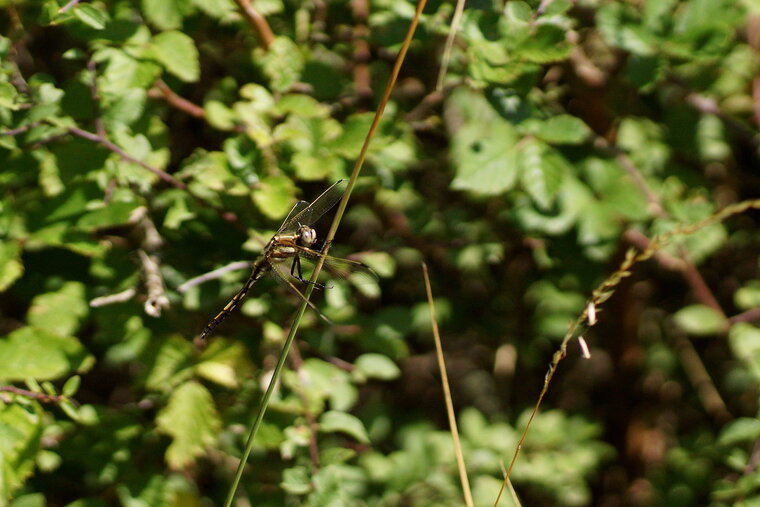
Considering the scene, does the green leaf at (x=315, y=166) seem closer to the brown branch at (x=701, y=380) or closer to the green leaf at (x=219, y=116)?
the green leaf at (x=219, y=116)

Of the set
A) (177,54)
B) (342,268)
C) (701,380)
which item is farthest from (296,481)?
(701,380)

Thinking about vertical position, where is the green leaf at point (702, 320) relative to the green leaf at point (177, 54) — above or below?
A: below

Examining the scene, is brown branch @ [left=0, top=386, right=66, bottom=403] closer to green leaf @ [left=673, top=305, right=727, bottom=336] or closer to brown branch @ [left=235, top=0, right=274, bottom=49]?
brown branch @ [left=235, top=0, right=274, bottom=49]

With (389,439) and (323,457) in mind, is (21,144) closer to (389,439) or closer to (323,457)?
(323,457)

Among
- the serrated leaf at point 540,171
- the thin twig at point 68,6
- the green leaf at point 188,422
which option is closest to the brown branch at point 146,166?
the thin twig at point 68,6

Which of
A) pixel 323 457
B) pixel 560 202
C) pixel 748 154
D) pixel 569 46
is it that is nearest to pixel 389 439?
pixel 323 457

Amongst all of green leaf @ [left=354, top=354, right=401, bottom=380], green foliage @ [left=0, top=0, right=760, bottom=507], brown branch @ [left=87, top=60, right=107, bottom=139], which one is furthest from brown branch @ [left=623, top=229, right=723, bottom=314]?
brown branch @ [left=87, top=60, right=107, bottom=139]
